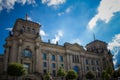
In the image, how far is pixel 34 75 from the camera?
41.7 m

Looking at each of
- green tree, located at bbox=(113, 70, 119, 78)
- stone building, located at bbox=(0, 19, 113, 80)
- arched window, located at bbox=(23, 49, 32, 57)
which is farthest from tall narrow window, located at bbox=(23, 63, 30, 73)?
green tree, located at bbox=(113, 70, 119, 78)

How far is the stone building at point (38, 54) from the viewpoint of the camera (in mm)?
43781

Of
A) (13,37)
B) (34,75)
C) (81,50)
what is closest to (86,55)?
(81,50)

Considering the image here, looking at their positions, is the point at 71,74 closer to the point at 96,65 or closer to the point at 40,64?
the point at 40,64

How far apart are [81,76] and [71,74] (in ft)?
39.9

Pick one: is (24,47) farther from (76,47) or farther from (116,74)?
(116,74)

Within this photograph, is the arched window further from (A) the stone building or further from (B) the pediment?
(B) the pediment

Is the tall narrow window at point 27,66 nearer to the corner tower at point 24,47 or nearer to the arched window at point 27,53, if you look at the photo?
the corner tower at point 24,47

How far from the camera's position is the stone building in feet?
144

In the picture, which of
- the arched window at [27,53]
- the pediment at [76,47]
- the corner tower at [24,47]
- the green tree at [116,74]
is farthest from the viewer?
the pediment at [76,47]

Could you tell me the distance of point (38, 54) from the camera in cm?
4656

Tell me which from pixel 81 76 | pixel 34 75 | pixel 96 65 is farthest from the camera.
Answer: pixel 96 65

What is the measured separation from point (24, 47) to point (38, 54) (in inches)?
198

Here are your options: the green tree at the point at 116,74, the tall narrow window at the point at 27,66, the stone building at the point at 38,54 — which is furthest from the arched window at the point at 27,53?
the green tree at the point at 116,74
